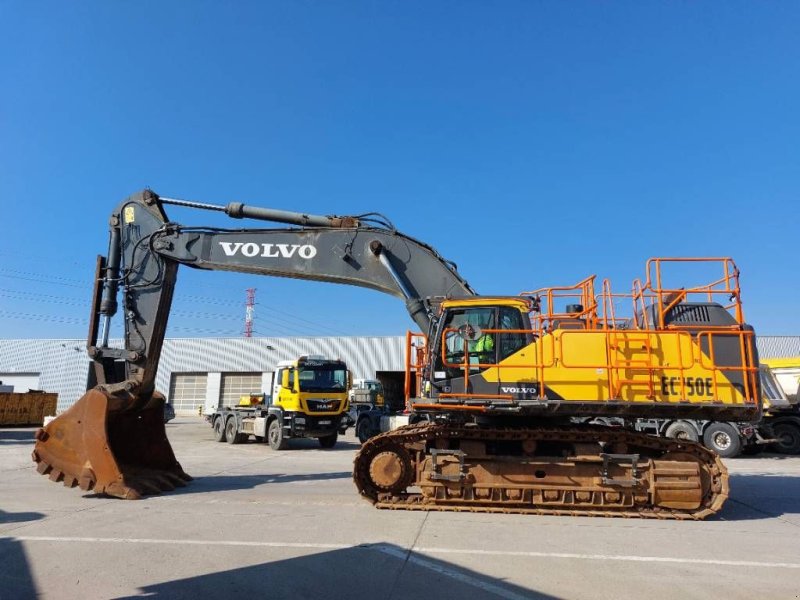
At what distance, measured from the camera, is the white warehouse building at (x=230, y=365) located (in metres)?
45.4

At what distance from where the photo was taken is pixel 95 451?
913cm

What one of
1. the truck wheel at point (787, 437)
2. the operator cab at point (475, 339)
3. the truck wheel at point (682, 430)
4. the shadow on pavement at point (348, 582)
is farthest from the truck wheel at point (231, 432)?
the truck wheel at point (787, 437)

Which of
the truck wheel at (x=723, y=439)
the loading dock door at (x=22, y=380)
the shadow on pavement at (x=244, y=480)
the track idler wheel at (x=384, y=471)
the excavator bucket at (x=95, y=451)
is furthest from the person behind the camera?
the loading dock door at (x=22, y=380)

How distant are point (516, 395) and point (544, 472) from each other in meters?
1.44

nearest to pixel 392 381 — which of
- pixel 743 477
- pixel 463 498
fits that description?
pixel 743 477

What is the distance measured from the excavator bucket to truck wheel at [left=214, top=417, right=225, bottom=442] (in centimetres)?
1260

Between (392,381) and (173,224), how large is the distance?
3920 cm

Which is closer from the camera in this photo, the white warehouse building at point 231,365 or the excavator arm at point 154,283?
the excavator arm at point 154,283

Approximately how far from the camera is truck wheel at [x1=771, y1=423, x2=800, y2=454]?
61.5 ft

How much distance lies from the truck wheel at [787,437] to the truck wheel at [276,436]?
1733 cm

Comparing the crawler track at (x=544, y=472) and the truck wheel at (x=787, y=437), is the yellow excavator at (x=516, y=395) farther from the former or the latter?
the truck wheel at (x=787, y=437)

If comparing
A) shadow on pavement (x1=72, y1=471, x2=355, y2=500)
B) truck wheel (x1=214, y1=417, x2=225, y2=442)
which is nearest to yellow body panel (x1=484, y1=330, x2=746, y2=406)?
A: shadow on pavement (x1=72, y1=471, x2=355, y2=500)

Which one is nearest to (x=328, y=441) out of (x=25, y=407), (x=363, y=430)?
(x=363, y=430)

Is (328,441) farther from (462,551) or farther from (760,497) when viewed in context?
(462,551)
